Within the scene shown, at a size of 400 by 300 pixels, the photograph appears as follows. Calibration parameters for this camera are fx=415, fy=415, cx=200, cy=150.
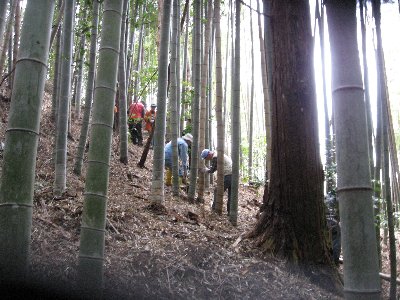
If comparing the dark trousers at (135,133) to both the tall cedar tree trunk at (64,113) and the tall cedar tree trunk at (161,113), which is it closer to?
the tall cedar tree trunk at (161,113)

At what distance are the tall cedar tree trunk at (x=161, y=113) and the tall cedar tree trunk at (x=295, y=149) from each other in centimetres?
142

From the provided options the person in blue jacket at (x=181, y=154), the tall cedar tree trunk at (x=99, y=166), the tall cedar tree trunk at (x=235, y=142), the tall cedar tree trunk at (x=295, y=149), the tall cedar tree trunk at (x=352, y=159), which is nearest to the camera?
the tall cedar tree trunk at (x=352, y=159)

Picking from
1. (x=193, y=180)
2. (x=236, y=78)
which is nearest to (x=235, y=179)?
(x=193, y=180)

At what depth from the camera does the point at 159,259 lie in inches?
115

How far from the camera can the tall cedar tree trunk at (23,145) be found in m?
1.52

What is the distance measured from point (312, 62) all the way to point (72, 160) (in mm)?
3750

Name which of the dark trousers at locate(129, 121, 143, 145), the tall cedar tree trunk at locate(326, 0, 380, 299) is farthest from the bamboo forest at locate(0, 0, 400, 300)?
the dark trousers at locate(129, 121, 143, 145)

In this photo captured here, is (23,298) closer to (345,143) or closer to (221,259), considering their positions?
(345,143)

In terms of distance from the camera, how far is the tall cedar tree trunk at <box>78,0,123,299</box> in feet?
6.06

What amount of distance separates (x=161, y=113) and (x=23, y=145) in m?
2.89

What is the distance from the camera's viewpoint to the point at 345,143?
1239 millimetres

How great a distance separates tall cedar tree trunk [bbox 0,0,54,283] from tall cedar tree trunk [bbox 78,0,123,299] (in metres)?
0.33

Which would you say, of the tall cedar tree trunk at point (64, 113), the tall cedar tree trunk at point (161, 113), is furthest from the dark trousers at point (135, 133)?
the tall cedar tree trunk at point (64, 113)

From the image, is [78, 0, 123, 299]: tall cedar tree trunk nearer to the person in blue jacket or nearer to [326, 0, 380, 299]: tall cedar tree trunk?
[326, 0, 380, 299]: tall cedar tree trunk
